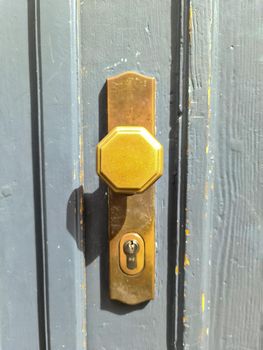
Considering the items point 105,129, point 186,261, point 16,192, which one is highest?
point 105,129

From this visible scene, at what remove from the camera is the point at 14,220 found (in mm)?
714

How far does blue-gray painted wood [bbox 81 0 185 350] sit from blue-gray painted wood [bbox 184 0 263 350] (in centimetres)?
4

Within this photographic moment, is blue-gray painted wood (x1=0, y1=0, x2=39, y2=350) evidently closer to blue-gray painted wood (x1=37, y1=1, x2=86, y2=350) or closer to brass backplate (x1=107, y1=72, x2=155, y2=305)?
blue-gray painted wood (x1=37, y1=1, x2=86, y2=350)

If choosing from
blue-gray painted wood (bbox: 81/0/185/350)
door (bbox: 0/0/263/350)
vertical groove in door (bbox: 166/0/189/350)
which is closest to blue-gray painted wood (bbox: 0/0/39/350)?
door (bbox: 0/0/263/350)

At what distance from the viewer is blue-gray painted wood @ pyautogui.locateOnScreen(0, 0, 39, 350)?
0.68 m

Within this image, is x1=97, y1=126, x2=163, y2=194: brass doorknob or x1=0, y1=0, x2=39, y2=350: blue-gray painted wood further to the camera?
x1=0, y1=0, x2=39, y2=350: blue-gray painted wood

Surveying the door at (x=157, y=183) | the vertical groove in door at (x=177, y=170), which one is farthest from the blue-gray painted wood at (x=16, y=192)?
the vertical groove in door at (x=177, y=170)

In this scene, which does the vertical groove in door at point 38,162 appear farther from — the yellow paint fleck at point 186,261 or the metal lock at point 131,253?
the yellow paint fleck at point 186,261

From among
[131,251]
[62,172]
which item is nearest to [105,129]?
[62,172]

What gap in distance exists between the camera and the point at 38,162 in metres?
0.70

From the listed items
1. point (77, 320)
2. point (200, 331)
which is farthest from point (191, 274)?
point (77, 320)

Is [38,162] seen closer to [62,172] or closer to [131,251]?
[62,172]

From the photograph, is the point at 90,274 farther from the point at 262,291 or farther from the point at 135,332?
the point at 262,291

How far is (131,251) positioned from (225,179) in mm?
208
